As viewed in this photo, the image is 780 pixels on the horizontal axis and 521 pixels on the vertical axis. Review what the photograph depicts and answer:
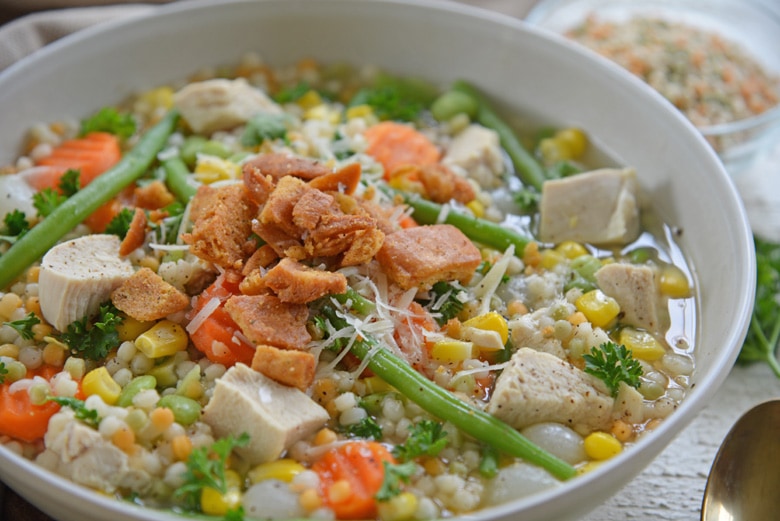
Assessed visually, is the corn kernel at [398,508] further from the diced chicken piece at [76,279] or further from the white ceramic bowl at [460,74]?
the diced chicken piece at [76,279]

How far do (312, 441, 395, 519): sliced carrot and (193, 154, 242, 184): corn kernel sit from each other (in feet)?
5.86

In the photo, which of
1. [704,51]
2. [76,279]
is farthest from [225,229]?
[704,51]

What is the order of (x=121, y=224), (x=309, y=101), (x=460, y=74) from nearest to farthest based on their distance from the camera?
(x=121, y=224) → (x=309, y=101) → (x=460, y=74)

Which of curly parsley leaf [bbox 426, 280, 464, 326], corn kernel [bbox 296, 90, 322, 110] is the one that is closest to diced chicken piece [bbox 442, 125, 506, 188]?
corn kernel [bbox 296, 90, 322, 110]

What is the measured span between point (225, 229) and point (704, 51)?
165 inches

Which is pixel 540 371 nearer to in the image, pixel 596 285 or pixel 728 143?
pixel 596 285

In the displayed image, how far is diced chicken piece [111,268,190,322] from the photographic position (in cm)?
380

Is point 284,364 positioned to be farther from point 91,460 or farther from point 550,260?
point 550,260

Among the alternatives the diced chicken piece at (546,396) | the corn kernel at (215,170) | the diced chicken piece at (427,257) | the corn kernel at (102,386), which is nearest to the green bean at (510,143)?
the diced chicken piece at (427,257)

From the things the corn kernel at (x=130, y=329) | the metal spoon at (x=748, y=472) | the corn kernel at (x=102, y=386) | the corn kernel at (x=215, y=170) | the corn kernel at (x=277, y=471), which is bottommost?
the metal spoon at (x=748, y=472)

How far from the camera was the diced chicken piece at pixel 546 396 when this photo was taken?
3578 millimetres

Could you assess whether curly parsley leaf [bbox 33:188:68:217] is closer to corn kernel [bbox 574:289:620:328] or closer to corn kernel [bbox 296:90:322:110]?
corn kernel [bbox 296:90:322:110]

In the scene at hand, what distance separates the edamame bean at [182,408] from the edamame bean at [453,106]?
269 cm

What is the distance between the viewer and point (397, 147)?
5.04 m
